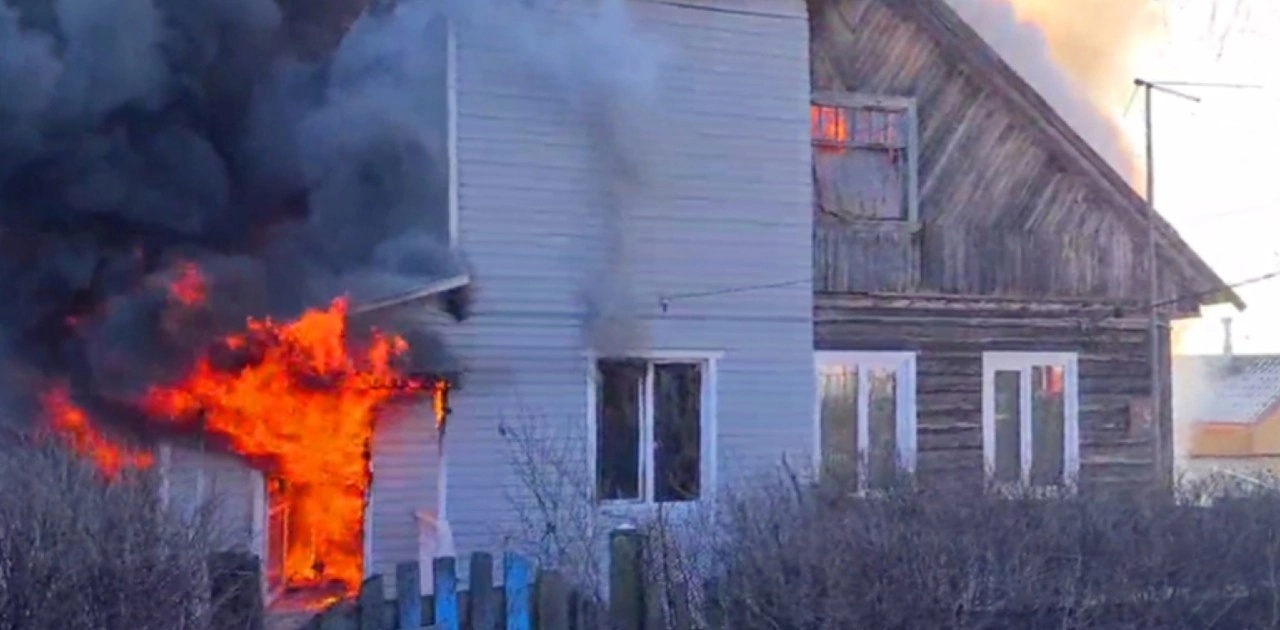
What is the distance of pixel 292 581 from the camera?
1231 cm

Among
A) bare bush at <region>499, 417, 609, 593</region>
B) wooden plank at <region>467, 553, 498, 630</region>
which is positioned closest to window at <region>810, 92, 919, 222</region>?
bare bush at <region>499, 417, 609, 593</region>

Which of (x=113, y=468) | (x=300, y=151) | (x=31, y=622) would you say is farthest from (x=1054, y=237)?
(x=31, y=622)

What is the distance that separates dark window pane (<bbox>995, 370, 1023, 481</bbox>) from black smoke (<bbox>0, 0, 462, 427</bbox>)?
18.3 ft

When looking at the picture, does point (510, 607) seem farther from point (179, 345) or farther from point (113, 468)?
point (179, 345)

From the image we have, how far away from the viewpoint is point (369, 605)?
26.2 feet

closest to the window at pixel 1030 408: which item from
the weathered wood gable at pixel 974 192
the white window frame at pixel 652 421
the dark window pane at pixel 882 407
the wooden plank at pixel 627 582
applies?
the weathered wood gable at pixel 974 192

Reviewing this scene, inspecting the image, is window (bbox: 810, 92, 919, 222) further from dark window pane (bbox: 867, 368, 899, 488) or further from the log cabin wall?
dark window pane (bbox: 867, 368, 899, 488)

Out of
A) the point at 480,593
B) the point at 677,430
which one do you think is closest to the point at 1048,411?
the point at 677,430

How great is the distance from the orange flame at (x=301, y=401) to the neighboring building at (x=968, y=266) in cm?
418

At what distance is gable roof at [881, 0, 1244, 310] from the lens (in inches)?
582

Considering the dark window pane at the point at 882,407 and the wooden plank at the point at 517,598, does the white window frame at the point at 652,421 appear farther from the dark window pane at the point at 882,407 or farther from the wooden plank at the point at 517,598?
the wooden plank at the point at 517,598

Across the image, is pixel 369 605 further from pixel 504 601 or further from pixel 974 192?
pixel 974 192

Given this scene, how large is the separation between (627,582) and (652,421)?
4614mm

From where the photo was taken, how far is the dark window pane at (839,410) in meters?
14.2
